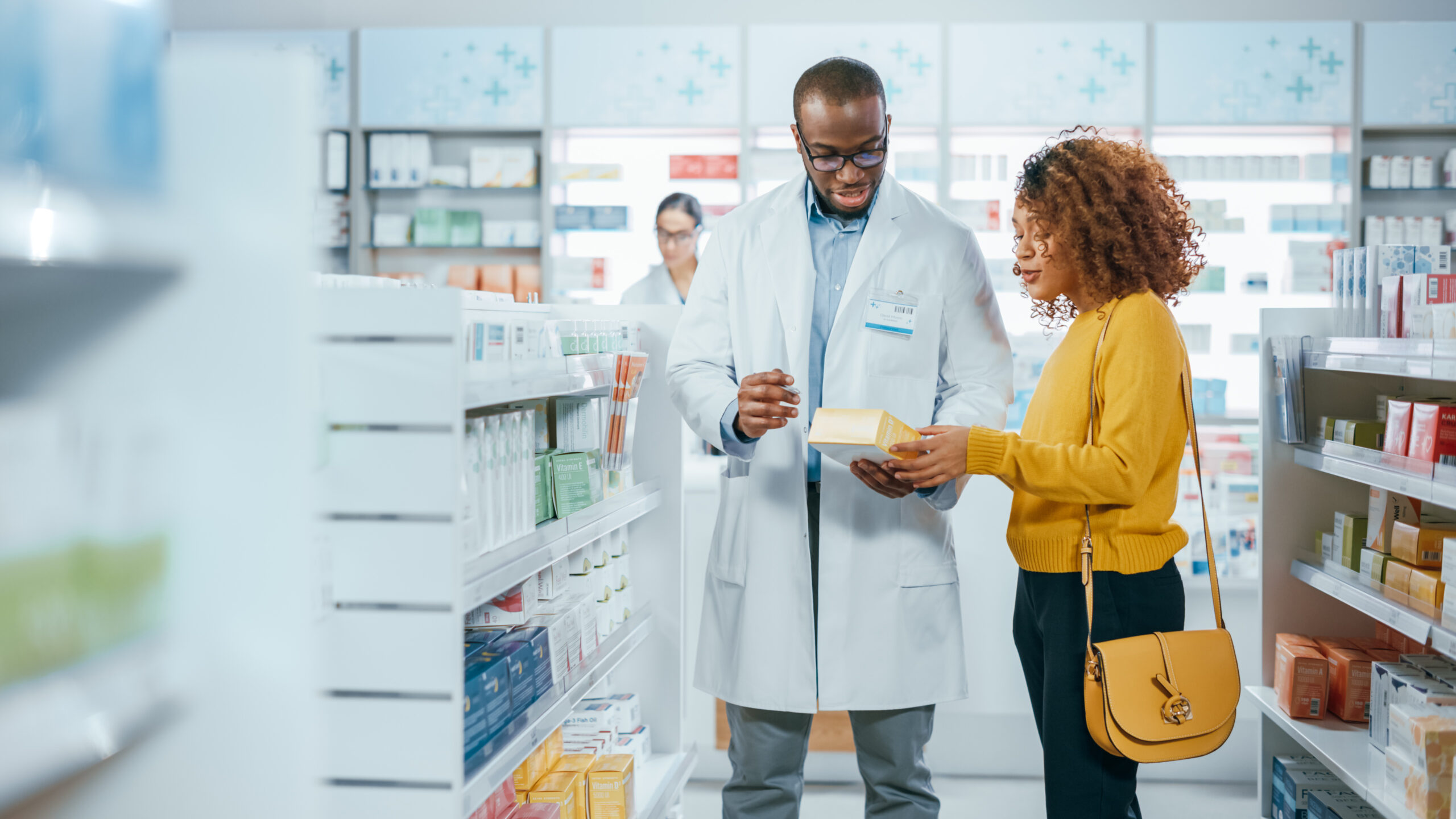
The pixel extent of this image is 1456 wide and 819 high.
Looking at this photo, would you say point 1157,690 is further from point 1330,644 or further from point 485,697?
point 1330,644

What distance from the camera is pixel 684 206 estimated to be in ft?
14.5

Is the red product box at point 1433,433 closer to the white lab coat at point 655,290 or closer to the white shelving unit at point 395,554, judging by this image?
the white shelving unit at point 395,554

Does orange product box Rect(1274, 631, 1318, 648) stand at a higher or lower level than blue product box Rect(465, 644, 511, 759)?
lower

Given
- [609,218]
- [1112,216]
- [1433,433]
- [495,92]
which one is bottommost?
[1433,433]

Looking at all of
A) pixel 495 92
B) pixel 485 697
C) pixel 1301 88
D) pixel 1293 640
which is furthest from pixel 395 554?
pixel 1301 88

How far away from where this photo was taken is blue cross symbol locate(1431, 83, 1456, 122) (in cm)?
518

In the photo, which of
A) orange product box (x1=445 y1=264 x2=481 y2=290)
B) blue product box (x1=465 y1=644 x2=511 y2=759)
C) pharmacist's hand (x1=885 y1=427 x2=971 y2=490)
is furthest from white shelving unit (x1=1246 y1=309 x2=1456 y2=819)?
orange product box (x1=445 y1=264 x2=481 y2=290)

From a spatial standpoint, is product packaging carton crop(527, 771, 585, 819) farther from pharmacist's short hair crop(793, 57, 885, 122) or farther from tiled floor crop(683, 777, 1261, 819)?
pharmacist's short hair crop(793, 57, 885, 122)

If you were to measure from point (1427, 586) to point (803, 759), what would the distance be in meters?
1.50

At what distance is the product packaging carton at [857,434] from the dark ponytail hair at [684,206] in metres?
2.72

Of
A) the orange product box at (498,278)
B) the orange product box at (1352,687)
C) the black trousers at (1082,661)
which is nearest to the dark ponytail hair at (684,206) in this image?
the orange product box at (498,278)

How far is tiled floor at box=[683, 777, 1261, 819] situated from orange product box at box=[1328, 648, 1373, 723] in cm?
78

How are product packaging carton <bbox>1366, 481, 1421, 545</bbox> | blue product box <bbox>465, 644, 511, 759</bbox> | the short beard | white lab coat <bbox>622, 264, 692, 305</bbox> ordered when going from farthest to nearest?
white lab coat <bbox>622, 264, 692, 305</bbox> < product packaging carton <bbox>1366, 481, 1421, 545</bbox> < the short beard < blue product box <bbox>465, 644, 511, 759</bbox>

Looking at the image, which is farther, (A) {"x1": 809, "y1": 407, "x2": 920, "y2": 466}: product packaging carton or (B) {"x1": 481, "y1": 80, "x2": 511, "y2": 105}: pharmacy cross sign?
(B) {"x1": 481, "y1": 80, "x2": 511, "y2": 105}: pharmacy cross sign
